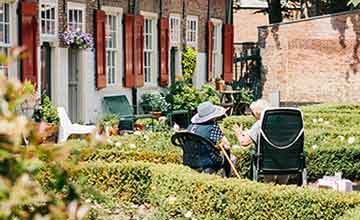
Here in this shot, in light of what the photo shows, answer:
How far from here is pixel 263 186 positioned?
640 centimetres

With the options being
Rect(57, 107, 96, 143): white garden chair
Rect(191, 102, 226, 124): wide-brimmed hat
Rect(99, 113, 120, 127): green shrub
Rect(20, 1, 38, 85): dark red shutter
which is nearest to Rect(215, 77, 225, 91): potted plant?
Rect(99, 113, 120, 127): green shrub

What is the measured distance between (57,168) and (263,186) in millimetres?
4806

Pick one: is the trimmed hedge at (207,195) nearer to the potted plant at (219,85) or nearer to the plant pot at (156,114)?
the plant pot at (156,114)

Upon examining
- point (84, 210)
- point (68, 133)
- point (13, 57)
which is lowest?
point (68, 133)

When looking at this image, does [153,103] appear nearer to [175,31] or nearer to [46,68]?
[175,31]

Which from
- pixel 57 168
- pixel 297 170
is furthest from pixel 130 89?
pixel 57 168

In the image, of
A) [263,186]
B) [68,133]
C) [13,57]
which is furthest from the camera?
[68,133]

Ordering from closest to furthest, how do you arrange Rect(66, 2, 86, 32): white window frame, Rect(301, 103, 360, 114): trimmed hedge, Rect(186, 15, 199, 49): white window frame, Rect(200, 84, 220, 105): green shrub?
Rect(66, 2, 86, 32): white window frame, Rect(301, 103, 360, 114): trimmed hedge, Rect(200, 84, 220, 105): green shrub, Rect(186, 15, 199, 49): white window frame

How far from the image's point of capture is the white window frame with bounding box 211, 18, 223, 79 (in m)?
22.4

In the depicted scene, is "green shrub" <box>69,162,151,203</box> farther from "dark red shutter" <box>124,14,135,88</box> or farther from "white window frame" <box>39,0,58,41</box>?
"dark red shutter" <box>124,14,135,88</box>

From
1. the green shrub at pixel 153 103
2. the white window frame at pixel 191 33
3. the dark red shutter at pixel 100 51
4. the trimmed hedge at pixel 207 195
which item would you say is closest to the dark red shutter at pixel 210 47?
the white window frame at pixel 191 33

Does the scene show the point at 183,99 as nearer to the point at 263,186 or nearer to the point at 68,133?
the point at 68,133

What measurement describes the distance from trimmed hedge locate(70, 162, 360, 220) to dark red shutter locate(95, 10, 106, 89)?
836cm

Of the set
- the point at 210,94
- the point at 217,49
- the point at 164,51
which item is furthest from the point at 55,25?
the point at 217,49
